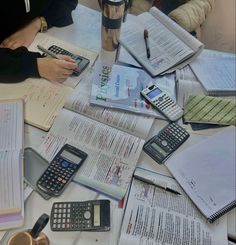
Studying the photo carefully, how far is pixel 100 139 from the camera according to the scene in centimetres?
95

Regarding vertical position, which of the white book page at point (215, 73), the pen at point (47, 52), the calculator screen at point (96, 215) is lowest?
the calculator screen at point (96, 215)

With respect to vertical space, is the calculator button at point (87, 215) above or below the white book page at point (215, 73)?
below

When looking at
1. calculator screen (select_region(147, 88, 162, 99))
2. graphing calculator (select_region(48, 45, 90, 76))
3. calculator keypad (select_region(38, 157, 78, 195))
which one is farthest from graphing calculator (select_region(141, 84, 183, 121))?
calculator keypad (select_region(38, 157, 78, 195))

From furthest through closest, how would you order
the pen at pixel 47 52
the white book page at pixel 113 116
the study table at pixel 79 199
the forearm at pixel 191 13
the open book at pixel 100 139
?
the forearm at pixel 191 13 < the pen at pixel 47 52 < the white book page at pixel 113 116 < the open book at pixel 100 139 < the study table at pixel 79 199

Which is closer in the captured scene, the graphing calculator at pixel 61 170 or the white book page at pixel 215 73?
the graphing calculator at pixel 61 170

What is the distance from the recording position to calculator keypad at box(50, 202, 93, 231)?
0.78 m

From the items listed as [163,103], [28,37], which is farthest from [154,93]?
[28,37]

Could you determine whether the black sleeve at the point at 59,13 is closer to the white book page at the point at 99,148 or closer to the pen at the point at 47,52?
the pen at the point at 47,52

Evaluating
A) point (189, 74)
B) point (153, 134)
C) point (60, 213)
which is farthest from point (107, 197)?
point (189, 74)

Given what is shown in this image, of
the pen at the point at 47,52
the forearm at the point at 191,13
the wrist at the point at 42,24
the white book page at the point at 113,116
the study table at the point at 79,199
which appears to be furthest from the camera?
the forearm at the point at 191,13

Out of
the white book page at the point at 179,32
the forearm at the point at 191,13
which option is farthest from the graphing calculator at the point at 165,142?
the forearm at the point at 191,13

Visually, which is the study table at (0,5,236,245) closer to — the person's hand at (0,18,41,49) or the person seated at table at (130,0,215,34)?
the person's hand at (0,18,41,49)

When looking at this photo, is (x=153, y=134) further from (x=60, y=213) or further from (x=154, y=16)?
(x=154, y=16)

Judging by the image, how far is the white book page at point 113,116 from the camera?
99 centimetres
